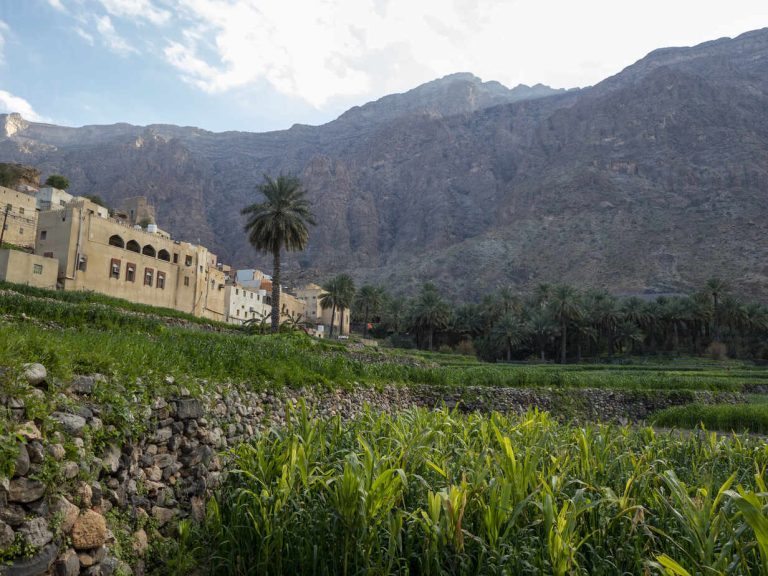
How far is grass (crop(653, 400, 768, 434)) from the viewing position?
20.9 m

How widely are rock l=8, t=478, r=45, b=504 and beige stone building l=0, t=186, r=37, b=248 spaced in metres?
53.8

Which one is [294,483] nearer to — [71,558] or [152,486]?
[152,486]

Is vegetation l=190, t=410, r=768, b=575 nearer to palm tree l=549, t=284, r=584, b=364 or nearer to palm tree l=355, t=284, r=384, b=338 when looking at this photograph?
palm tree l=549, t=284, r=584, b=364

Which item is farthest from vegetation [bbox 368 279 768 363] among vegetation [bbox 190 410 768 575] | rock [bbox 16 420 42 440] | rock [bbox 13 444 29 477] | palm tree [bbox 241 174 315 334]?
rock [bbox 13 444 29 477]

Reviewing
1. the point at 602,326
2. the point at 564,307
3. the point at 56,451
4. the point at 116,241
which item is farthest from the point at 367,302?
the point at 56,451

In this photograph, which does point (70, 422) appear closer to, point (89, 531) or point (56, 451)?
point (56, 451)

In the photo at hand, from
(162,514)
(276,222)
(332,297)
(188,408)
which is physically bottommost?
(162,514)

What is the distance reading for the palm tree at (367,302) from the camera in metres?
85.9

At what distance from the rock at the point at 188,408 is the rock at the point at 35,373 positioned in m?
2.40

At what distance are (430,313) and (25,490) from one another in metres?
68.7

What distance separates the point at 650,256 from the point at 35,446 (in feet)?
353

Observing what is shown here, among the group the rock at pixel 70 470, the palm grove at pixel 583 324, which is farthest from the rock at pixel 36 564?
the palm grove at pixel 583 324

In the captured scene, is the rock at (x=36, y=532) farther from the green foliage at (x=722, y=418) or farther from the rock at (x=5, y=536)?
the green foliage at (x=722, y=418)

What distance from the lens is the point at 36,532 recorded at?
5027 mm
